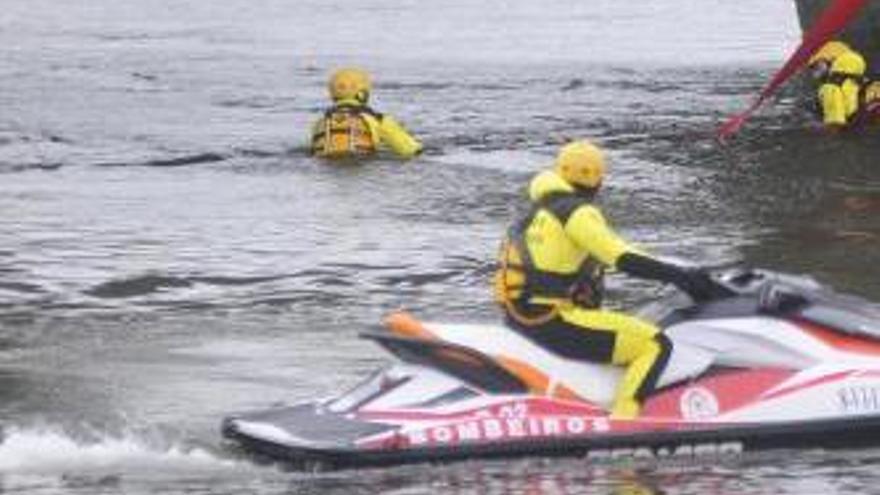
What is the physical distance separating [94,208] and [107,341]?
7090mm

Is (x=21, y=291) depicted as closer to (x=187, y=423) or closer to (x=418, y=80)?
(x=187, y=423)

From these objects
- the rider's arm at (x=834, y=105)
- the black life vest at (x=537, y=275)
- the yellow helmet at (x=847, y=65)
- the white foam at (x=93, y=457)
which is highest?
the yellow helmet at (x=847, y=65)

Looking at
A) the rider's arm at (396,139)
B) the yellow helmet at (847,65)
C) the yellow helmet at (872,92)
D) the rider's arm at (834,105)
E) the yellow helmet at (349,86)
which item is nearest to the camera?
the yellow helmet at (349,86)

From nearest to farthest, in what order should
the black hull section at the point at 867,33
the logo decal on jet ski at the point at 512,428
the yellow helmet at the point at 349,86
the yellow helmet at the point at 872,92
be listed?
1. the logo decal on jet ski at the point at 512,428
2. the yellow helmet at the point at 349,86
3. the yellow helmet at the point at 872,92
4. the black hull section at the point at 867,33

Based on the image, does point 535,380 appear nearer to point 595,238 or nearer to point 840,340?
point 595,238

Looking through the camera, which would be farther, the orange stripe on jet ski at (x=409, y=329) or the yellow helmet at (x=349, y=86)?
the yellow helmet at (x=349, y=86)

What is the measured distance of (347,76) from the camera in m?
25.2

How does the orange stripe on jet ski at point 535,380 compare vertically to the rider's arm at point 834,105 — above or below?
below

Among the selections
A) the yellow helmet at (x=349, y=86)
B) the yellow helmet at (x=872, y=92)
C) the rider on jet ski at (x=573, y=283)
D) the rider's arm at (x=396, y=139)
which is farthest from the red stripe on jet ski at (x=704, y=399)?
the yellow helmet at (x=872, y=92)

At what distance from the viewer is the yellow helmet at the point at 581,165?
11.6m

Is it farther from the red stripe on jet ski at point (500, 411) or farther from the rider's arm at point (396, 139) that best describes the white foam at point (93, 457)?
the rider's arm at point (396, 139)

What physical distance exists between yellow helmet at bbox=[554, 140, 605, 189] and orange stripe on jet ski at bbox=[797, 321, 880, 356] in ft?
4.40

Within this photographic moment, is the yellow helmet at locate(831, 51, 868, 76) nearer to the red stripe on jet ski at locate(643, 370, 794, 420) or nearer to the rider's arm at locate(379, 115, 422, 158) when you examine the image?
the rider's arm at locate(379, 115, 422, 158)

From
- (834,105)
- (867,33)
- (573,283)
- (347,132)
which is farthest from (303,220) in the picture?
(867,33)
